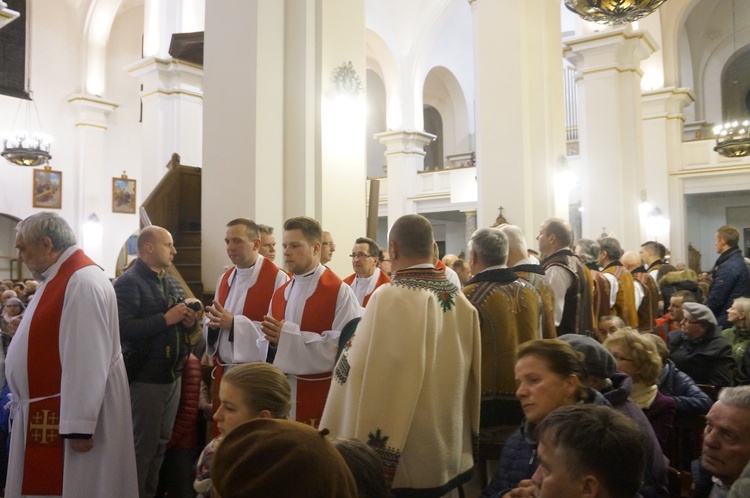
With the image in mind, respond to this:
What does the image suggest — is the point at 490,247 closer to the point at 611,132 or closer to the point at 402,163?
the point at 611,132

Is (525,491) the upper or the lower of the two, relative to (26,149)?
lower

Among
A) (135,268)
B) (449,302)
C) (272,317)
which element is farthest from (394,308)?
(135,268)

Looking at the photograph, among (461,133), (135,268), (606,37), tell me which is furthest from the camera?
(461,133)

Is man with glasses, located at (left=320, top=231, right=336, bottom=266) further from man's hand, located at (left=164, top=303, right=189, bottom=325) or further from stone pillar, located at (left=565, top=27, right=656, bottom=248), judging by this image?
stone pillar, located at (left=565, top=27, right=656, bottom=248)

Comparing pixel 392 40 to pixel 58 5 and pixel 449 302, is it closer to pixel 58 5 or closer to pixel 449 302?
pixel 58 5

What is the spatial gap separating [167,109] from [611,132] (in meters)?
A: 8.03

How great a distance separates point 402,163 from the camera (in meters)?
19.6

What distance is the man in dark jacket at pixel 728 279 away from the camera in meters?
6.27

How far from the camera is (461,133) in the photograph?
2494cm

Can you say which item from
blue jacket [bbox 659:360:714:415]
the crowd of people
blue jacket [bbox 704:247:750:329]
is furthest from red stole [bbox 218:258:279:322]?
blue jacket [bbox 704:247:750:329]

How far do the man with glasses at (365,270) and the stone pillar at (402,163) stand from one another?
13.6m

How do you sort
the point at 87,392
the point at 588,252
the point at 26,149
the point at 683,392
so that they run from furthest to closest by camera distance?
the point at 26,149
the point at 588,252
the point at 683,392
the point at 87,392

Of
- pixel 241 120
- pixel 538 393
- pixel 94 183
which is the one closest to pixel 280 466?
pixel 538 393

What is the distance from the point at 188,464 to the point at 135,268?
1.28 metres
